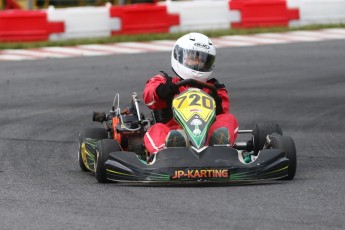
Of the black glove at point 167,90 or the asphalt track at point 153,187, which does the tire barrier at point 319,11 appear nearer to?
the asphalt track at point 153,187

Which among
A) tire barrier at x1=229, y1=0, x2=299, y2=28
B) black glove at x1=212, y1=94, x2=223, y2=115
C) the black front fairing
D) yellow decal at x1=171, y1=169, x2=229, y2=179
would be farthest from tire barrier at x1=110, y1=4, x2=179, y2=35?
yellow decal at x1=171, y1=169, x2=229, y2=179

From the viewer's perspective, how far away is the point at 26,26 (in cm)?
1820

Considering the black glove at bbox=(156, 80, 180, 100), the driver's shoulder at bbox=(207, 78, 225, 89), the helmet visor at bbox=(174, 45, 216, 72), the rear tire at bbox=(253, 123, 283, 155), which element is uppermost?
the helmet visor at bbox=(174, 45, 216, 72)

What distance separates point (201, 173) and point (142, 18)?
38.6 feet

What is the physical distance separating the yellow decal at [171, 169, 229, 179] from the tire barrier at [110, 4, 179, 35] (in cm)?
1159

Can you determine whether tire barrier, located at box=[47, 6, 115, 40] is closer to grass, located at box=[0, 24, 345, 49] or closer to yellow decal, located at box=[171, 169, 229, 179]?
grass, located at box=[0, 24, 345, 49]

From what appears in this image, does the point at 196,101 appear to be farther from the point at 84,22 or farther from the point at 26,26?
the point at 84,22

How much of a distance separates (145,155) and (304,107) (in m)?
4.26

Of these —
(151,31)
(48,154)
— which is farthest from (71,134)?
(151,31)

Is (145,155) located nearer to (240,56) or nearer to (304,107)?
(304,107)

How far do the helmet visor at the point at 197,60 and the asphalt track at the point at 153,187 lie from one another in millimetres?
1059

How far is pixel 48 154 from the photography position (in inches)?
367

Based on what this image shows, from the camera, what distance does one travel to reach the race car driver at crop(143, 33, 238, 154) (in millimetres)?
7719

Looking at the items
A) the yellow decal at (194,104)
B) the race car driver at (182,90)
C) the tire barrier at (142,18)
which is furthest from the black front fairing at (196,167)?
the tire barrier at (142,18)
